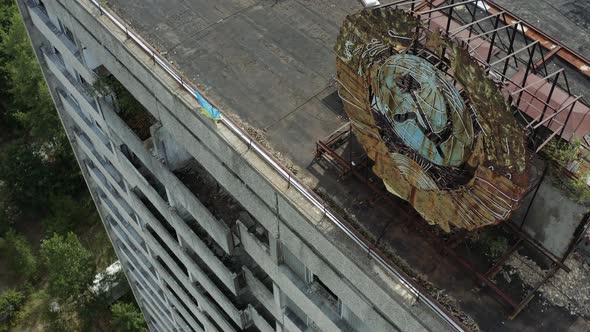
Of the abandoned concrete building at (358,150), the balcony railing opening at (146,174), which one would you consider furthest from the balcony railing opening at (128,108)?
the balcony railing opening at (146,174)

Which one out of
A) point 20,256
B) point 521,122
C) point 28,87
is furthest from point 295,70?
point 28,87

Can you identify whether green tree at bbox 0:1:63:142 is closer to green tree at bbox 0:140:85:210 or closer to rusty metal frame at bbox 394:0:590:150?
green tree at bbox 0:140:85:210

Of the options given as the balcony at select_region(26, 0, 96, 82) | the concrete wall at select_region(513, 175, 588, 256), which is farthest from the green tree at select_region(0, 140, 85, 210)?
the concrete wall at select_region(513, 175, 588, 256)

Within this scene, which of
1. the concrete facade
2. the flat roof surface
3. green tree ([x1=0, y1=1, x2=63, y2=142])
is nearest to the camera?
the flat roof surface

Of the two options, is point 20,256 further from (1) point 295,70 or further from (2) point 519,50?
(2) point 519,50

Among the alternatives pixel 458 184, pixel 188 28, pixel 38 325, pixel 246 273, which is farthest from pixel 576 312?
pixel 38 325

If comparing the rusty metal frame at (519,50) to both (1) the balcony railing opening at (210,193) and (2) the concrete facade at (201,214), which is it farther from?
(1) the balcony railing opening at (210,193)
